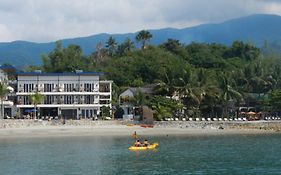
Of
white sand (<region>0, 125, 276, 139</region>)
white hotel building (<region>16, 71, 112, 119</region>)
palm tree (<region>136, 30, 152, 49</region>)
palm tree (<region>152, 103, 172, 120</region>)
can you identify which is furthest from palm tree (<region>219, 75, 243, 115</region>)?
palm tree (<region>136, 30, 152, 49</region>)

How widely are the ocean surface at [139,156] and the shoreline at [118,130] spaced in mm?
4109

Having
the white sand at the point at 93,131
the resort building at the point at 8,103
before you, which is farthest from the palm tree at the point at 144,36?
the white sand at the point at 93,131

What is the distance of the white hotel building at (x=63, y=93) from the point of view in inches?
3076

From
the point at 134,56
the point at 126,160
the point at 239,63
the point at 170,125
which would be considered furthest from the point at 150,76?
the point at 126,160

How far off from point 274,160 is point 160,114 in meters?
31.8

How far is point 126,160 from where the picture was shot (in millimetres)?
40219

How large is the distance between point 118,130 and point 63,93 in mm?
17377

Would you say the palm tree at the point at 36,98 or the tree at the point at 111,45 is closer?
the palm tree at the point at 36,98

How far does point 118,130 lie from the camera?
211 ft

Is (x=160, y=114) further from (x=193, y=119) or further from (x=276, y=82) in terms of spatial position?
(x=276, y=82)

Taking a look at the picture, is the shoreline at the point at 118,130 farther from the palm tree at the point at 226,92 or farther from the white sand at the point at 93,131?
the palm tree at the point at 226,92

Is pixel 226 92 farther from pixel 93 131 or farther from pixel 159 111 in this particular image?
pixel 93 131

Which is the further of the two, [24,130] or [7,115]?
[7,115]

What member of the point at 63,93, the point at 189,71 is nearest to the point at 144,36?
the point at 63,93
